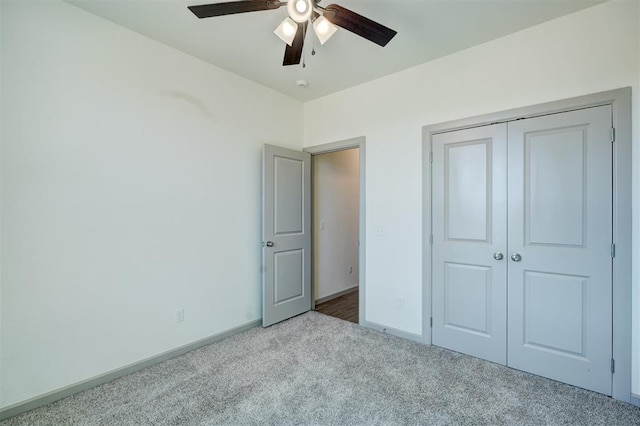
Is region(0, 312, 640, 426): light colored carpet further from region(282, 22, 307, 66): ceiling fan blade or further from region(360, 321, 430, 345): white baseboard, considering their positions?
region(282, 22, 307, 66): ceiling fan blade

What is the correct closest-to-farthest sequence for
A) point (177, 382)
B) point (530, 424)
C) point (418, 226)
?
1. point (530, 424)
2. point (177, 382)
3. point (418, 226)

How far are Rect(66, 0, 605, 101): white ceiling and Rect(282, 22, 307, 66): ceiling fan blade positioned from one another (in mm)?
366

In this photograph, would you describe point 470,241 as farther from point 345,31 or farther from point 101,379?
point 101,379

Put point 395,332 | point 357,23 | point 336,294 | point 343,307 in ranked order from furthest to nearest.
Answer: point 336,294 < point 343,307 < point 395,332 < point 357,23

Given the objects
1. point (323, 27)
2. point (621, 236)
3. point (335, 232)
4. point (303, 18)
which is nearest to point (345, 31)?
point (323, 27)

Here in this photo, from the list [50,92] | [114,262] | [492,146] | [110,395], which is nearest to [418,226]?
[492,146]

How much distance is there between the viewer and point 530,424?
1759 mm

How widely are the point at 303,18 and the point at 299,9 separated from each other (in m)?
0.05

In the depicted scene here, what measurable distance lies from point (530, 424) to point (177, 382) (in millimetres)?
2402

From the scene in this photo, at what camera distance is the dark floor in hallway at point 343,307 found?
3.63 m

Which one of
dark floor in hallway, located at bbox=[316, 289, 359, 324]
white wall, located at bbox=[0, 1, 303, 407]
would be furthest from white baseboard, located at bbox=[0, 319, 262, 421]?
dark floor in hallway, located at bbox=[316, 289, 359, 324]

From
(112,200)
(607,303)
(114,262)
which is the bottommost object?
(607,303)

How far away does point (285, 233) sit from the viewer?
3469mm

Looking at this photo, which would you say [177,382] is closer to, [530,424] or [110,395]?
[110,395]
